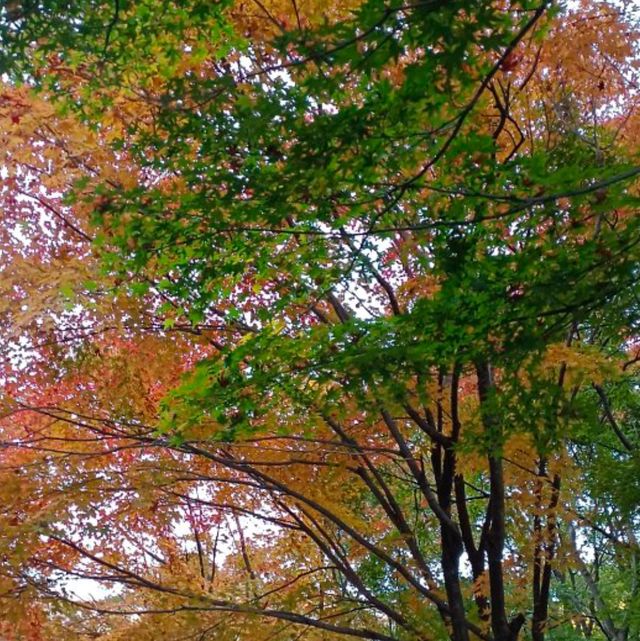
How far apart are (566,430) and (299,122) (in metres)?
1.88

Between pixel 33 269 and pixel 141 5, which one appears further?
pixel 33 269

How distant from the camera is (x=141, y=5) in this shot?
2.18 m

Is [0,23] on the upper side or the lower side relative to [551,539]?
upper

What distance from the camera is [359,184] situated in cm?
199

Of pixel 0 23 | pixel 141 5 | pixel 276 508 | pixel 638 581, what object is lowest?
pixel 638 581

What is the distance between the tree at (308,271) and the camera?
197 centimetres

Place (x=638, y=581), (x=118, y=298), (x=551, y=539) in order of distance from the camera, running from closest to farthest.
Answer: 1. (x=118, y=298)
2. (x=551, y=539)
3. (x=638, y=581)

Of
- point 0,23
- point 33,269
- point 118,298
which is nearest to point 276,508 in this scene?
point 118,298

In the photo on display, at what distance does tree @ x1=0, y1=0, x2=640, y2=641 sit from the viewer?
197 centimetres

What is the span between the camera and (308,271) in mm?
2941

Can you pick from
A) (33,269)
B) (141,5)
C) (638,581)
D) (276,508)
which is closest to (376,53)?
(141,5)

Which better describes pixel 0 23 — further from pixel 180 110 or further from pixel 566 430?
pixel 566 430

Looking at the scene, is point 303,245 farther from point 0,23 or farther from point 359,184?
point 0,23

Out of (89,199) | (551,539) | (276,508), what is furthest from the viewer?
(276,508)
